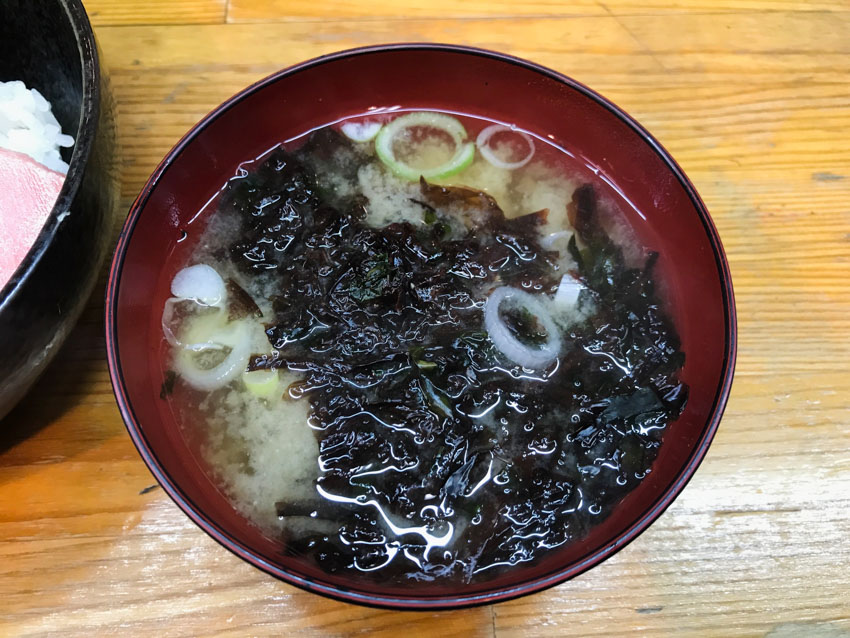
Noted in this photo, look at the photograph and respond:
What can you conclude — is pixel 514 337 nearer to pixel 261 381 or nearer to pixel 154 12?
pixel 261 381

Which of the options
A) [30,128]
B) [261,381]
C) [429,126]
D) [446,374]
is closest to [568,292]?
[446,374]

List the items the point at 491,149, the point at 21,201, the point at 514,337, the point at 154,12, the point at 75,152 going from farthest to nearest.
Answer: the point at 154,12, the point at 491,149, the point at 514,337, the point at 21,201, the point at 75,152

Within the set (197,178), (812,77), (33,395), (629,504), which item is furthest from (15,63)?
(812,77)

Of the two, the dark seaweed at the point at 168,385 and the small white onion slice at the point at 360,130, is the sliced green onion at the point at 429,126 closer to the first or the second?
the small white onion slice at the point at 360,130

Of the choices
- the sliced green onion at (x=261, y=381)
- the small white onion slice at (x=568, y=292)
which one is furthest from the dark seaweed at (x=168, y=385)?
the small white onion slice at (x=568, y=292)

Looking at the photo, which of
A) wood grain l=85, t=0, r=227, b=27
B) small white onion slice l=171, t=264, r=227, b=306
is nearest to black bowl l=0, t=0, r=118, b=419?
small white onion slice l=171, t=264, r=227, b=306

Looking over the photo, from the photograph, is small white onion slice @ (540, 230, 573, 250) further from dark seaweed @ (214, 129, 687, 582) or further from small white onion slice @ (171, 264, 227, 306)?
small white onion slice @ (171, 264, 227, 306)
